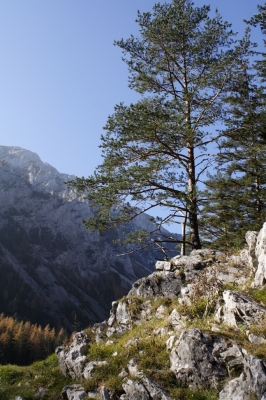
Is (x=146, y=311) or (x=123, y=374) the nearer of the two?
(x=123, y=374)

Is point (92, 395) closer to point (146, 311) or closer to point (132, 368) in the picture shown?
point (132, 368)

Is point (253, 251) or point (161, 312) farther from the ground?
point (253, 251)

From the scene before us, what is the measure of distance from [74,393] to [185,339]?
322 cm

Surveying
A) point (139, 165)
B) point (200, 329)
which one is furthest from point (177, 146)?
point (200, 329)

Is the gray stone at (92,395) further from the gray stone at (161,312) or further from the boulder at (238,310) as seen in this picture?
the boulder at (238,310)

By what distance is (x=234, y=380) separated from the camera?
18.7 feet

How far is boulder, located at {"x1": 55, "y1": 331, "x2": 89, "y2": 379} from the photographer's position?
862 cm

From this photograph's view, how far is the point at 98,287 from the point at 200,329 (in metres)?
186

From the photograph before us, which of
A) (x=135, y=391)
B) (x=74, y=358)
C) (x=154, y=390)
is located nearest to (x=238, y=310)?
(x=154, y=390)

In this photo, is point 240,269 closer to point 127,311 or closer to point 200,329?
point 200,329

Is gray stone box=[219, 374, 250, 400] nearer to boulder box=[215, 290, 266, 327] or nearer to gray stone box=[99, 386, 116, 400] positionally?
boulder box=[215, 290, 266, 327]

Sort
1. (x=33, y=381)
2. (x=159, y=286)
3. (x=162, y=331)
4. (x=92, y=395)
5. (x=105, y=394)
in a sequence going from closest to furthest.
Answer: (x=105, y=394) → (x=92, y=395) → (x=162, y=331) → (x=33, y=381) → (x=159, y=286)

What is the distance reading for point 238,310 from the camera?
7.41 m

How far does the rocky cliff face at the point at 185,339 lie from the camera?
241 inches
